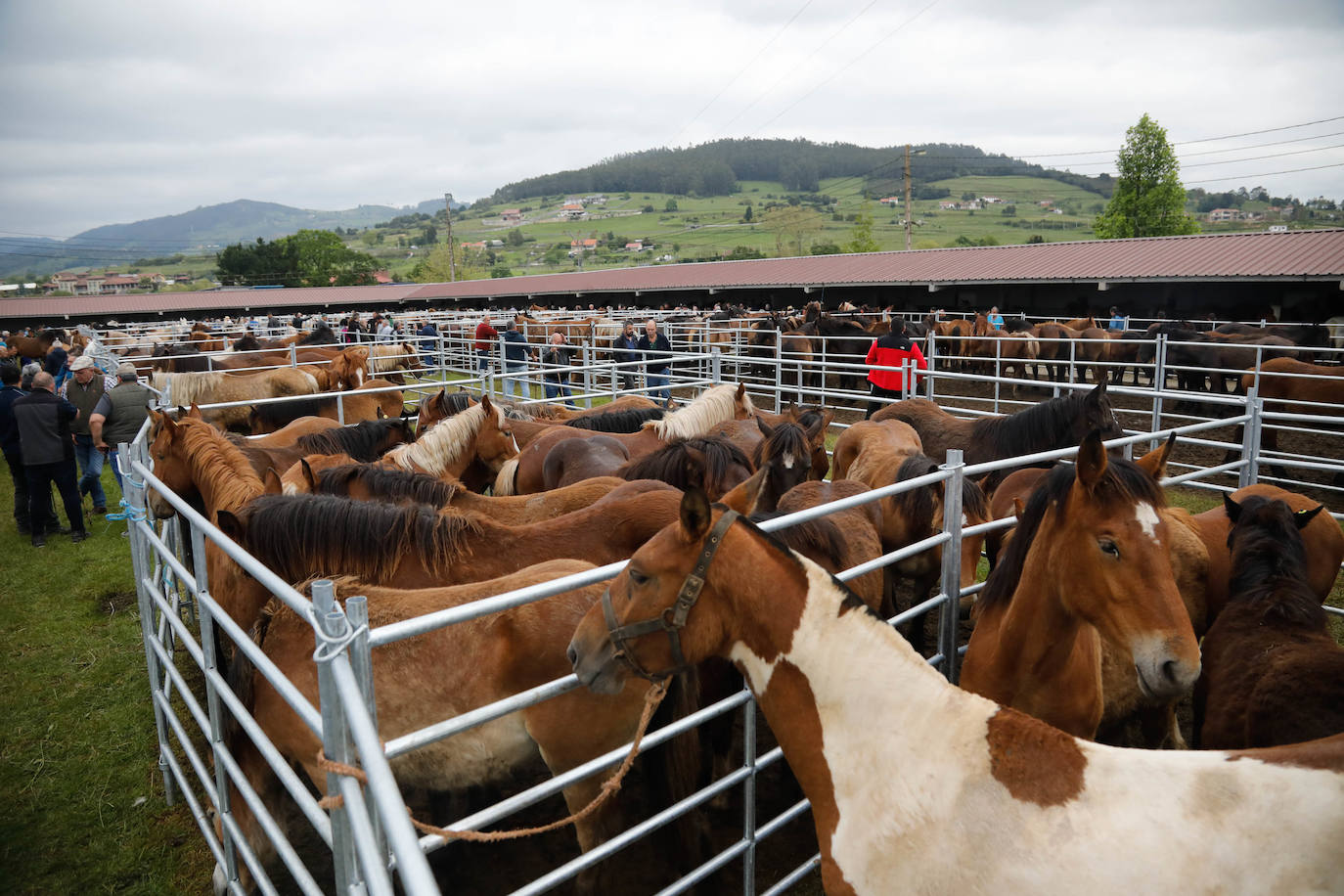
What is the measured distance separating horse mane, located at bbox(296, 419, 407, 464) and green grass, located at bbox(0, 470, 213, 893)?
6.57 feet

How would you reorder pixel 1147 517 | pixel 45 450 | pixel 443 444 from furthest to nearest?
pixel 45 450, pixel 443 444, pixel 1147 517

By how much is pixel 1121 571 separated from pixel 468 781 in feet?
7.98

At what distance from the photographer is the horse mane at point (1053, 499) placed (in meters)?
2.36

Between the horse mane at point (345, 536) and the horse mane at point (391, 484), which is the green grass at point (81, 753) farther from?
the horse mane at point (391, 484)

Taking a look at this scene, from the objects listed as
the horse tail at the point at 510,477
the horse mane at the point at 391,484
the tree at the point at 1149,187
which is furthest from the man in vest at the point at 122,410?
the tree at the point at 1149,187

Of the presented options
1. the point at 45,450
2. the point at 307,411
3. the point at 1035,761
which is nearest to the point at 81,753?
the point at 45,450

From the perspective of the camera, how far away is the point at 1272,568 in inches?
129

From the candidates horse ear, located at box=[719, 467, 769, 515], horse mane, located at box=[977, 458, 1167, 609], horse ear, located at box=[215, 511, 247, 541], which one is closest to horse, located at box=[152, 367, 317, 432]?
horse ear, located at box=[215, 511, 247, 541]

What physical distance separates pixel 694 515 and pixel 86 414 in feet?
33.1

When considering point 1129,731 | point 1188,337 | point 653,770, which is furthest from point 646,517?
point 1188,337

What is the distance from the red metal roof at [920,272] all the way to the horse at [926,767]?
1809cm

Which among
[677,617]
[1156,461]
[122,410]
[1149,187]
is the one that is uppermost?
[1149,187]

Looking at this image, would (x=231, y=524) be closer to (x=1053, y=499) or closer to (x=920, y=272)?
(x=1053, y=499)

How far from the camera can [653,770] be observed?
3.07 meters
